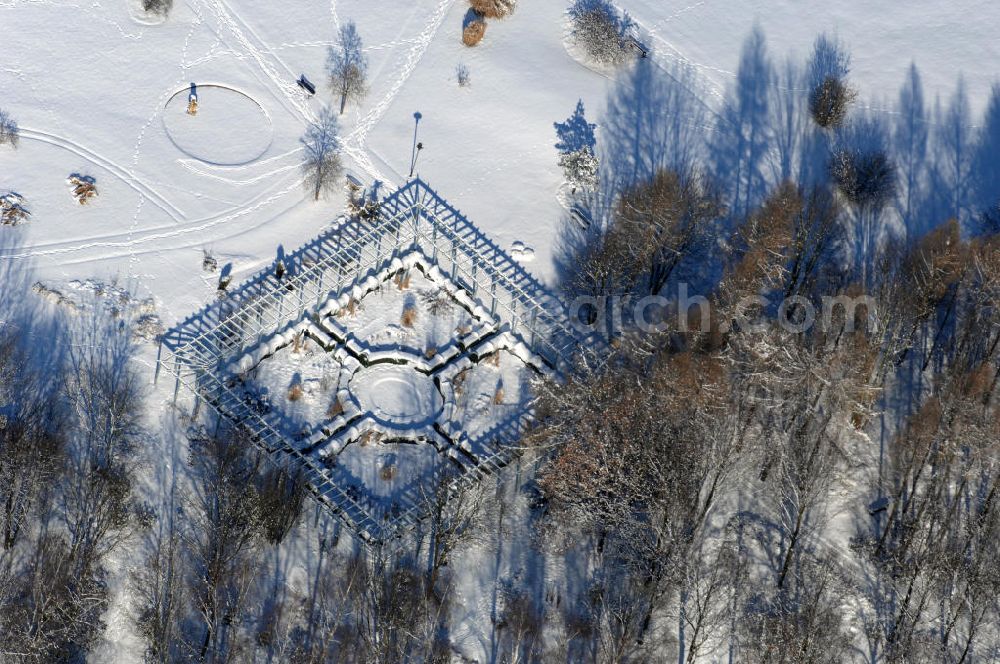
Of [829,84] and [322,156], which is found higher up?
[829,84]

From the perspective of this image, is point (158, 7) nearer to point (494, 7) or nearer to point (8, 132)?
point (8, 132)

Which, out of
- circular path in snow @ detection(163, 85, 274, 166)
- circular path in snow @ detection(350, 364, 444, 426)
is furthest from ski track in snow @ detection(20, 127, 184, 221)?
circular path in snow @ detection(350, 364, 444, 426)

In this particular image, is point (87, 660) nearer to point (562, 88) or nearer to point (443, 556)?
point (443, 556)

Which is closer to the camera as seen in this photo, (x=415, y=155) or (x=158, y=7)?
(x=415, y=155)


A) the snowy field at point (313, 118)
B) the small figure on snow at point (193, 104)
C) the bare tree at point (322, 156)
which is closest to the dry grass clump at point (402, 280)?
the snowy field at point (313, 118)

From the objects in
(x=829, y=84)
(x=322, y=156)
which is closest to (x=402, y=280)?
(x=322, y=156)

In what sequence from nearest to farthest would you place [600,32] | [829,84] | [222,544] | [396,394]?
1. [222,544]
2. [396,394]
3. [829,84]
4. [600,32]

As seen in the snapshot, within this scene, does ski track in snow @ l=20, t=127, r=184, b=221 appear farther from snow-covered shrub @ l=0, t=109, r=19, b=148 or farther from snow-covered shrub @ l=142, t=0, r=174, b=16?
snow-covered shrub @ l=142, t=0, r=174, b=16

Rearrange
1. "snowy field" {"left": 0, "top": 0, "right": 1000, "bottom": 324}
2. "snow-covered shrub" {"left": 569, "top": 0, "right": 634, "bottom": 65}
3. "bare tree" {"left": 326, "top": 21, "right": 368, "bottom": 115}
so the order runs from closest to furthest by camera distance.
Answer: "snowy field" {"left": 0, "top": 0, "right": 1000, "bottom": 324}
"bare tree" {"left": 326, "top": 21, "right": 368, "bottom": 115}
"snow-covered shrub" {"left": 569, "top": 0, "right": 634, "bottom": 65}
